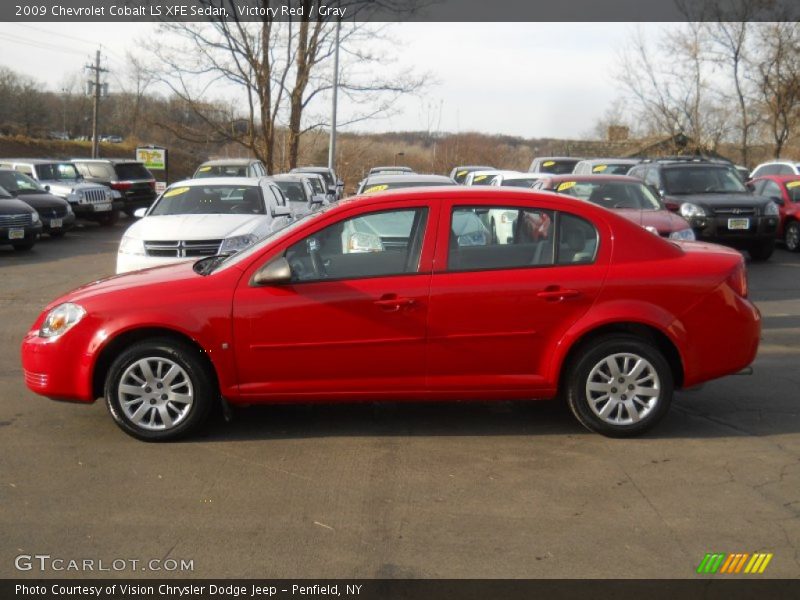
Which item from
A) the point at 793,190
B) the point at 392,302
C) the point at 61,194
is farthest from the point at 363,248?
the point at 61,194

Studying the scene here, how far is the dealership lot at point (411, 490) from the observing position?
4.25 m

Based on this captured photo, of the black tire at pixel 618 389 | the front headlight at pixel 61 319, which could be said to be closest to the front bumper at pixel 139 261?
the front headlight at pixel 61 319

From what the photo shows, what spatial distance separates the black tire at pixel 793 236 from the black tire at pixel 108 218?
18.1m

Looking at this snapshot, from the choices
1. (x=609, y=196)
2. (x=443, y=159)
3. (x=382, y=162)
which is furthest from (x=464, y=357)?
(x=382, y=162)

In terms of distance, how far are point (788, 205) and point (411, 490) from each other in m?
14.7

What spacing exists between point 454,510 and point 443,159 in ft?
138

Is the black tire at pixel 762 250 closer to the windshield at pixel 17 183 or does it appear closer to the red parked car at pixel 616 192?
the red parked car at pixel 616 192

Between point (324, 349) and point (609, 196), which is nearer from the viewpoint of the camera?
point (324, 349)

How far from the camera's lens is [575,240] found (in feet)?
19.6

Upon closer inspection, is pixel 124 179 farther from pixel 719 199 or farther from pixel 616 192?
pixel 616 192

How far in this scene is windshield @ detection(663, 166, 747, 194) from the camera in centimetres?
1580

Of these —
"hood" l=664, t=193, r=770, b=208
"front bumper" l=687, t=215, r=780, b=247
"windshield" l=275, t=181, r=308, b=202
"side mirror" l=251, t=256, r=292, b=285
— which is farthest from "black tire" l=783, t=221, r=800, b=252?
"side mirror" l=251, t=256, r=292, b=285

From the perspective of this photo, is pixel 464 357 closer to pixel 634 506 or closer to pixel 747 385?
pixel 634 506

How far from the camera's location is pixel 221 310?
19.0ft
